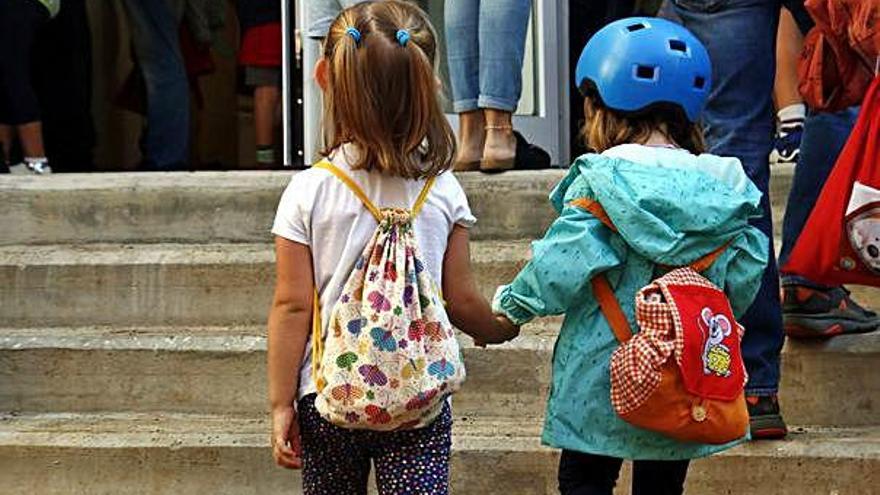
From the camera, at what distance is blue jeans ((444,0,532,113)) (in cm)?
543

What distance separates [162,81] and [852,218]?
436cm

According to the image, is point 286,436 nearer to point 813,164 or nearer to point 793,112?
point 813,164

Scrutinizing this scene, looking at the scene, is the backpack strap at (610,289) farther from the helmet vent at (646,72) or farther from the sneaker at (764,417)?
the sneaker at (764,417)

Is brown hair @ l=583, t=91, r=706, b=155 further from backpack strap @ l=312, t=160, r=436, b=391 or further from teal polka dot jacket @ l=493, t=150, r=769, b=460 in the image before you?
backpack strap @ l=312, t=160, r=436, b=391

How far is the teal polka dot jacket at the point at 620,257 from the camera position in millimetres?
3152

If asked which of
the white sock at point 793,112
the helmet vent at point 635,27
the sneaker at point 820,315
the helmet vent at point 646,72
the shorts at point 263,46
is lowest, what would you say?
the sneaker at point 820,315

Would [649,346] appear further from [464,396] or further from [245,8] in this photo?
[245,8]

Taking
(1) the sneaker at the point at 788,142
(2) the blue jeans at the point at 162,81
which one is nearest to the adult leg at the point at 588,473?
(1) the sneaker at the point at 788,142

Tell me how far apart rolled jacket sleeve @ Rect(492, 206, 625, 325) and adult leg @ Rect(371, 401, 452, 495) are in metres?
0.33

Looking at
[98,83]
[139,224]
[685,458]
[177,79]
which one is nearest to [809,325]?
[685,458]

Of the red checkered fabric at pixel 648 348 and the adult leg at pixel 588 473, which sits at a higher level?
the red checkered fabric at pixel 648 348

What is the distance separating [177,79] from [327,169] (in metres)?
4.67

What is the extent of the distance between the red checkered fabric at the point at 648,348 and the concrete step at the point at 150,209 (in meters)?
2.18

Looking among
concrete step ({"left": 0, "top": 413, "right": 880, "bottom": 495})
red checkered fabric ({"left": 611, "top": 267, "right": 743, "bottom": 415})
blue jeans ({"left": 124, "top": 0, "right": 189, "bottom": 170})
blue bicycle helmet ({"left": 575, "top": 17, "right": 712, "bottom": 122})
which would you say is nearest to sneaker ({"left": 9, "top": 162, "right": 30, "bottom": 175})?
blue jeans ({"left": 124, "top": 0, "right": 189, "bottom": 170})
